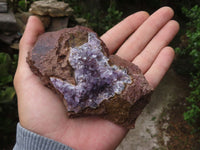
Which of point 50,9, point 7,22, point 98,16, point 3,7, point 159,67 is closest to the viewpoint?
point 159,67

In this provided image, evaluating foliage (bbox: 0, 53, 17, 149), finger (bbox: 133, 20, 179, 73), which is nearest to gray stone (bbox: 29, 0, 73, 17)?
foliage (bbox: 0, 53, 17, 149)

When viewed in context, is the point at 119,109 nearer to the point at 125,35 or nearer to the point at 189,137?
the point at 125,35

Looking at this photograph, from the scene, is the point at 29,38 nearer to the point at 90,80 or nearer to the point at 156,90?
the point at 90,80

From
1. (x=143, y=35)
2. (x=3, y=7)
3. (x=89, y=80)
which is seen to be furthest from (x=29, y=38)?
(x=3, y=7)

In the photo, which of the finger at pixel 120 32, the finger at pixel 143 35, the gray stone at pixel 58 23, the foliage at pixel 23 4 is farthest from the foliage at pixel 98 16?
the finger at pixel 143 35

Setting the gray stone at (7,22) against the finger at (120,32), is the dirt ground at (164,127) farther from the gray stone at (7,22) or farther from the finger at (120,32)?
the gray stone at (7,22)

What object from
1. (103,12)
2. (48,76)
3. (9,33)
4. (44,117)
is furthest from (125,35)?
(103,12)
